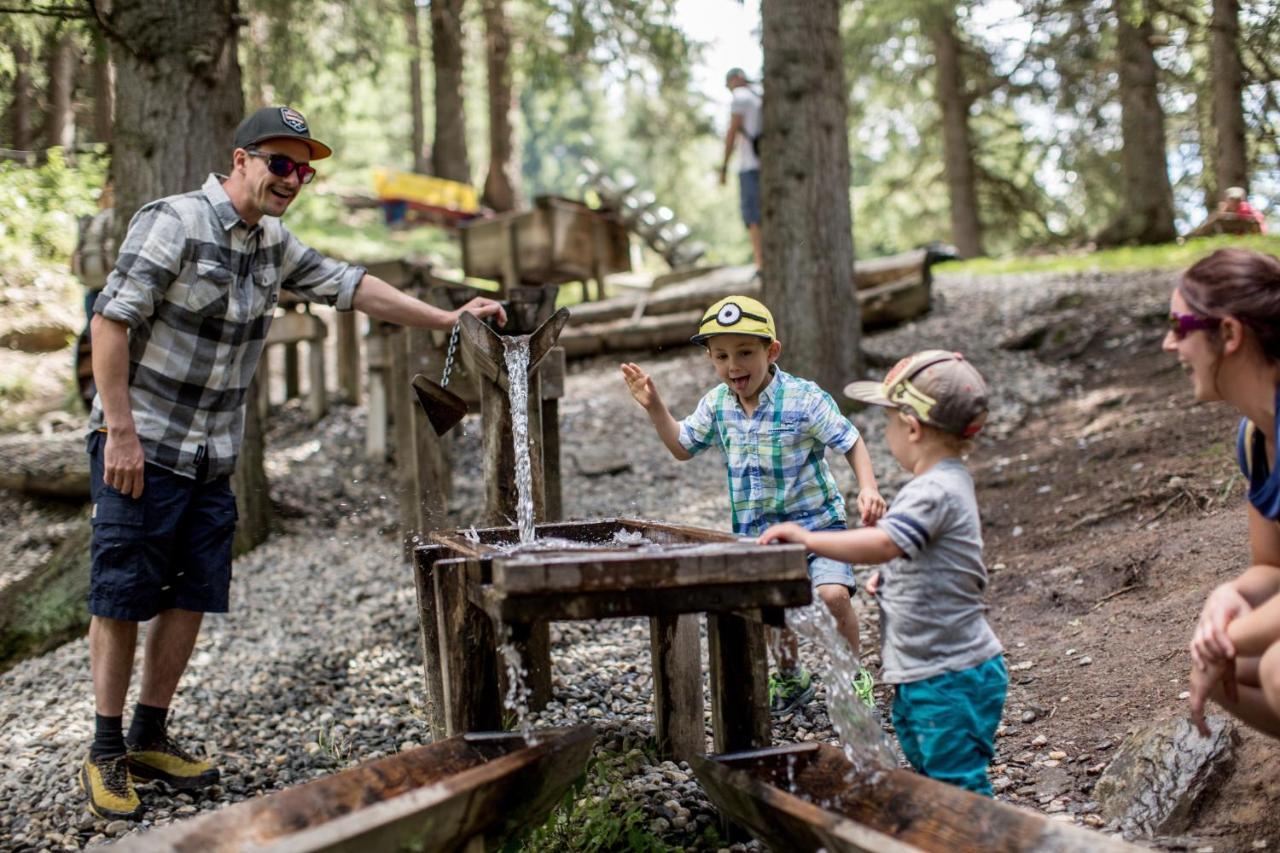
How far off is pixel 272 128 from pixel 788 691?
2.94 metres

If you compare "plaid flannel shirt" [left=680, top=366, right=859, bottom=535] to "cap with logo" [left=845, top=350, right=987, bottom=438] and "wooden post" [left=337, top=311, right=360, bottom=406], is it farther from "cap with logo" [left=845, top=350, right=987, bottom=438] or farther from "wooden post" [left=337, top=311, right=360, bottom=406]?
"wooden post" [left=337, top=311, right=360, bottom=406]

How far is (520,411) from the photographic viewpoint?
14.9 feet

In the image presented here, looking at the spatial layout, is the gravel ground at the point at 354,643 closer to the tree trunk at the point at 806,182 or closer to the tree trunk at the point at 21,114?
the tree trunk at the point at 806,182

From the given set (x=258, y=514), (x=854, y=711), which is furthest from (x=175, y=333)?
(x=258, y=514)

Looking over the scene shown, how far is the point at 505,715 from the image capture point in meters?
3.85

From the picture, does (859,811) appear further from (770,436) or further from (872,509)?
(770,436)

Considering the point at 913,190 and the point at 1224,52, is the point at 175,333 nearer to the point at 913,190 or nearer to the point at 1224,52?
the point at 1224,52

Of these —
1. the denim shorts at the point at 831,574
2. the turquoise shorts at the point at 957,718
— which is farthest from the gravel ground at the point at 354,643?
the turquoise shorts at the point at 957,718

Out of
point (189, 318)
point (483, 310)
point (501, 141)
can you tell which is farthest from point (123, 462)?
point (501, 141)

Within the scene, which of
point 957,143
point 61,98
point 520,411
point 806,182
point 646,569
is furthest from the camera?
point 957,143

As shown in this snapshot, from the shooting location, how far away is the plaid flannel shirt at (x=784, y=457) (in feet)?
13.4

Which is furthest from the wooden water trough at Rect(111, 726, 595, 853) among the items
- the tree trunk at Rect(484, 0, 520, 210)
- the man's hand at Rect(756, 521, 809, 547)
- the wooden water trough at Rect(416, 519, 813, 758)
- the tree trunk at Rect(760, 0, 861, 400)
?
the tree trunk at Rect(484, 0, 520, 210)

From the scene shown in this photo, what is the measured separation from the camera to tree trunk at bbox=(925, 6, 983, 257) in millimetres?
17969

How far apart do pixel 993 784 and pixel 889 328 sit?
7983 millimetres
